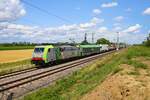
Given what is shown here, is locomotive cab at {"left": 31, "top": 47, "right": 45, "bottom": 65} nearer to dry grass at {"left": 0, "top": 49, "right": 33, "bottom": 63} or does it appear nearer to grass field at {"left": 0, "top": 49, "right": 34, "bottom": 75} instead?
grass field at {"left": 0, "top": 49, "right": 34, "bottom": 75}

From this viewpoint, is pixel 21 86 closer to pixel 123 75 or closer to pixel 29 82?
pixel 29 82

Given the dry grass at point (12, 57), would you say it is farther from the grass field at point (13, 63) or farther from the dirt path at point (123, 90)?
the dirt path at point (123, 90)

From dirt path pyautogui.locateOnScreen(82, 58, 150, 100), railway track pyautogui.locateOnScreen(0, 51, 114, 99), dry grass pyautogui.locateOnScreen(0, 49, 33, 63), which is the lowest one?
dry grass pyautogui.locateOnScreen(0, 49, 33, 63)

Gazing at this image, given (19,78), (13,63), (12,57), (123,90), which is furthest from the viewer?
(12,57)

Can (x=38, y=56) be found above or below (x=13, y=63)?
above

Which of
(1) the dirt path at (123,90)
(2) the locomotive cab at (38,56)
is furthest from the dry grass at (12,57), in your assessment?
(1) the dirt path at (123,90)

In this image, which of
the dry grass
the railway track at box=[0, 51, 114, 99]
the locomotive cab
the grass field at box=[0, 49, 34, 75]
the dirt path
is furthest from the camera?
the dry grass

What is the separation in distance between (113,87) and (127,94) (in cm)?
104

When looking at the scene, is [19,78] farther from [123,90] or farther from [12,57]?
[12,57]

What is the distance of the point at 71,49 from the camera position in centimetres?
4281

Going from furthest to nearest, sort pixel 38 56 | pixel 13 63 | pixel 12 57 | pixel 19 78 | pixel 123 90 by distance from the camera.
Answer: pixel 12 57
pixel 13 63
pixel 38 56
pixel 19 78
pixel 123 90

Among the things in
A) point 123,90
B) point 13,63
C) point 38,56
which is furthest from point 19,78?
point 13,63

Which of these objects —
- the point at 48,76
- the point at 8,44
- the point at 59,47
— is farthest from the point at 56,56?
the point at 8,44

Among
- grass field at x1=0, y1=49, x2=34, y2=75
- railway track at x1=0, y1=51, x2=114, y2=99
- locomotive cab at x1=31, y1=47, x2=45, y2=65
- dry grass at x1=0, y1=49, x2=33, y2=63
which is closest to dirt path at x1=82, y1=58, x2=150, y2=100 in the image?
railway track at x1=0, y1=51, x2=114, y2=99
